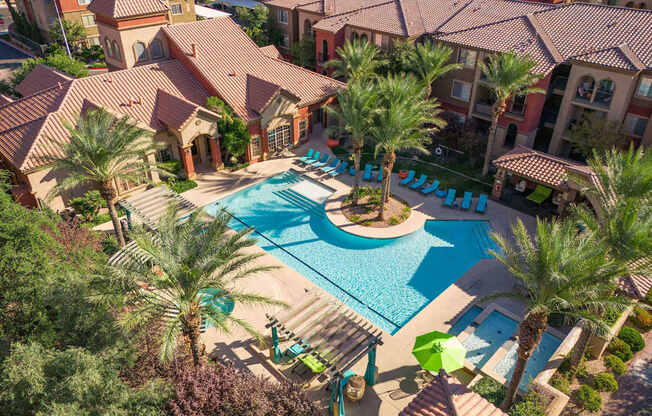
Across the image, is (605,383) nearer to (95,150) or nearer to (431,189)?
(431,189)

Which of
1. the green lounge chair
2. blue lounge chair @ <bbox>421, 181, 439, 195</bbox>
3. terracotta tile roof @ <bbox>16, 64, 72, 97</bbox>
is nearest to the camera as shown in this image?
the green lounge chair

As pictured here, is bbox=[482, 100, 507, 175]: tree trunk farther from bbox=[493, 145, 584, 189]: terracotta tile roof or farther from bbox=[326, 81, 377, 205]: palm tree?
bbox=[326, 81, 377, 205]: palm tree

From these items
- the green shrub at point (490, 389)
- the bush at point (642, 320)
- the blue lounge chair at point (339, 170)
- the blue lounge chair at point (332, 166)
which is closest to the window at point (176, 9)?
the blue lounge chair at point (332, 166)

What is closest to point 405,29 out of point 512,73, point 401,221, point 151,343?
point 512,73

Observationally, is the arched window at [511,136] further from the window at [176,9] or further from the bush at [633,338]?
the window at [176,9]

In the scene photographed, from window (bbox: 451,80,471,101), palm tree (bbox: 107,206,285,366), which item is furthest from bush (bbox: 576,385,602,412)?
window (bbox: 451,80,471,101)
